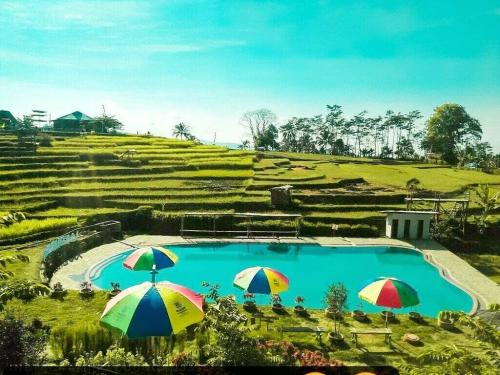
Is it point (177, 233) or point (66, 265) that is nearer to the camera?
point (66, 265)

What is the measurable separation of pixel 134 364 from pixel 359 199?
26.5 meters

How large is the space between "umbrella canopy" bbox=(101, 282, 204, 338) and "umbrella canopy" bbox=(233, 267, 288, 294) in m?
3.73

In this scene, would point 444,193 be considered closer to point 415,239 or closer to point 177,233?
point 415,239

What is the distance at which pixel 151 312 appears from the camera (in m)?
8.22

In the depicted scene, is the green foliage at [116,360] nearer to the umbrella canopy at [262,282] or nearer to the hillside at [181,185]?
the umbrella canopy at [262,282]

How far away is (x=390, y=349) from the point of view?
12094mm

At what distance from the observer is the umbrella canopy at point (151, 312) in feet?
26.5

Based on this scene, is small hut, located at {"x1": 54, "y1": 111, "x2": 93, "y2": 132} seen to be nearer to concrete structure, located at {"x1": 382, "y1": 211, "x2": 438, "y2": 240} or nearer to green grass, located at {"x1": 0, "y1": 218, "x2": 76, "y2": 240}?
green grass, located at {"x1": 0, "y1": 218, "x2": 76, "y2": 240}

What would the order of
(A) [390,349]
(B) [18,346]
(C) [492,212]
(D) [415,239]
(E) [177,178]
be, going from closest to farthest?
(B) [18,346] < (A) [390,349] < (D) [415,239] < (C) [492,212] < (E) [177,178]

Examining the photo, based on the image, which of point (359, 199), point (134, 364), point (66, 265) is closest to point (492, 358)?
point (134, 364)

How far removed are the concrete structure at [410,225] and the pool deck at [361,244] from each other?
2.26ft

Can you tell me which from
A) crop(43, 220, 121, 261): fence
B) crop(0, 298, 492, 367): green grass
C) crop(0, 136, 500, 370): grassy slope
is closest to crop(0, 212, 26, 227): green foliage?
crop(0, 298, 492, 367): green grass

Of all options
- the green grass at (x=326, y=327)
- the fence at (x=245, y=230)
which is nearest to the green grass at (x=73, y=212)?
the fence at (x=245, y=230)

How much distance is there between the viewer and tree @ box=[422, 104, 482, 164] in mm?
76125
